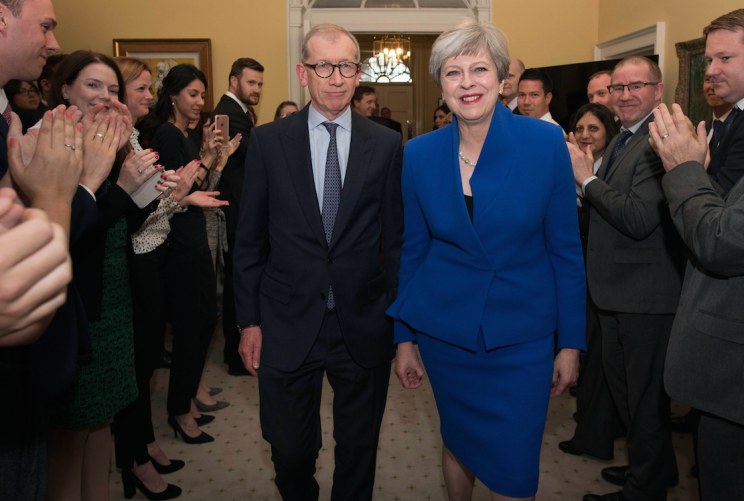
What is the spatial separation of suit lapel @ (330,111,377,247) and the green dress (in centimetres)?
82

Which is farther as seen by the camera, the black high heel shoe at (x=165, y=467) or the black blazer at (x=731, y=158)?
the black high heel shoe at (x=165, y=467)

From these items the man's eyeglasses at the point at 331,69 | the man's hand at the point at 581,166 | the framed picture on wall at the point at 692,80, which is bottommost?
the man's hand at the point at 581,166

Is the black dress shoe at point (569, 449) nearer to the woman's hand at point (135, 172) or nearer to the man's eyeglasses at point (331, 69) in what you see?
the man's eyeglasses at point (331, 69)

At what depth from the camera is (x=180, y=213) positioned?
115 inches

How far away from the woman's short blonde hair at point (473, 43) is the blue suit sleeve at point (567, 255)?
1.02 ft

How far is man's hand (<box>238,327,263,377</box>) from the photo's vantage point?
2043mm

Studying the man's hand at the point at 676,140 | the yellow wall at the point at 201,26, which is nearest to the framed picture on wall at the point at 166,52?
the yellow wall at the point at 201,26

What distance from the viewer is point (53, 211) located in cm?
99

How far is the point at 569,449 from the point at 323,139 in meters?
2.10

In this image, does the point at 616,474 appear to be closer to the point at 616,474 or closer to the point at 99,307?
the point at 616,474

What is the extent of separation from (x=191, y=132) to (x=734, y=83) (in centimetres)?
289

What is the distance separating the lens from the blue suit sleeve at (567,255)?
70.1 inches

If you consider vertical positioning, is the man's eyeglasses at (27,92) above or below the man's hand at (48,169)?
above

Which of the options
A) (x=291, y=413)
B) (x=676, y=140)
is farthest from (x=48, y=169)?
(x=676, y=140)
